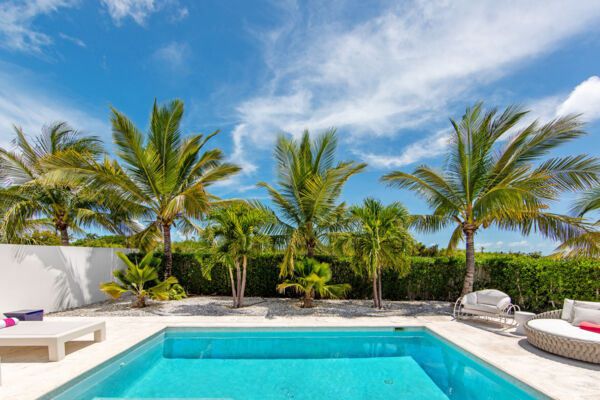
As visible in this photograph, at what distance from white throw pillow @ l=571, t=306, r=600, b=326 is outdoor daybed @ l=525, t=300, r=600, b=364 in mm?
128

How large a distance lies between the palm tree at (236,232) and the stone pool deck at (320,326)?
157 centimetres

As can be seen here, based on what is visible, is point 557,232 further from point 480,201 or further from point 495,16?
point 495,16

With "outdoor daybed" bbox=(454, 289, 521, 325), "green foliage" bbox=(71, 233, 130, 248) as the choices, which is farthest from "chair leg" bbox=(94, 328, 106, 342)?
"green foliage" bbox=(71, 233, 130, 248)

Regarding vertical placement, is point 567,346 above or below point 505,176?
below

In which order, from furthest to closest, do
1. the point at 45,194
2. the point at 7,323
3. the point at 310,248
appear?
1. the point at 45,194
2. the point at 310,248
3. the point at 7,323

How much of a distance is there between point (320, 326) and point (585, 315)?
4876mm

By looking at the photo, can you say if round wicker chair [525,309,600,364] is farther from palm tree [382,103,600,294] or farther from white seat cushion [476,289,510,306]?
palm tree [382,103,600,294]

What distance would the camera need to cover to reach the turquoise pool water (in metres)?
4.08

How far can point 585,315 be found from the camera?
17.9 feet

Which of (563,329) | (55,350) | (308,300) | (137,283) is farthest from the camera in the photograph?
(308,300)

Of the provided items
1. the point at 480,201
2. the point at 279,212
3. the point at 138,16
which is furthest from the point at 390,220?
the point at 138,16

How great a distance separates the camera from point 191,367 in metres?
5.04

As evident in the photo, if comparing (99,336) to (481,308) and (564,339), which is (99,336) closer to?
(564,339)

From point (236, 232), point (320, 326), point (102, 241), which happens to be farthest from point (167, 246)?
point (102, 241)
